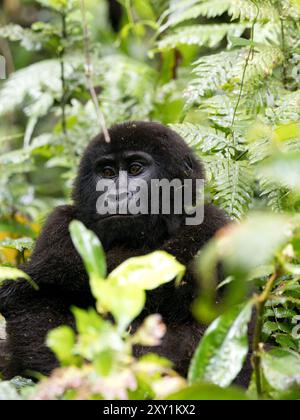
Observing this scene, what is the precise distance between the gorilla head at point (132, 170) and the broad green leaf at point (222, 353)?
1675 mm

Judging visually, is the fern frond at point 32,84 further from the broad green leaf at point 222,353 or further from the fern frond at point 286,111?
the broad green leaf at point 222,353

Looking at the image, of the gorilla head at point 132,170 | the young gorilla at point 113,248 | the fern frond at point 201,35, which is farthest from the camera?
the fern frond at point 201,35

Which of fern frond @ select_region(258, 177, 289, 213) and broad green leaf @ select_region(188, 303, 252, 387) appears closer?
broad green leaf @ select_region(188, 303, 252, 387)

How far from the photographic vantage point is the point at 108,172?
13.5ft

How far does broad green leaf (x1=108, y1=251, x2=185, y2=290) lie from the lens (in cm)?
204

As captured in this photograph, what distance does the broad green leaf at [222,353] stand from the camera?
2115 mm

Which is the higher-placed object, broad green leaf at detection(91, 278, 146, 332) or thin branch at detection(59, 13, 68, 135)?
thin branch at detection(59, 13, 68, 135)

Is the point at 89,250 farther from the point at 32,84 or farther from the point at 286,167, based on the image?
the point at 32,84

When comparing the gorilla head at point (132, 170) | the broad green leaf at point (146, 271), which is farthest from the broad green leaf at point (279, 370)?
the gorilla head at point (132, 170)

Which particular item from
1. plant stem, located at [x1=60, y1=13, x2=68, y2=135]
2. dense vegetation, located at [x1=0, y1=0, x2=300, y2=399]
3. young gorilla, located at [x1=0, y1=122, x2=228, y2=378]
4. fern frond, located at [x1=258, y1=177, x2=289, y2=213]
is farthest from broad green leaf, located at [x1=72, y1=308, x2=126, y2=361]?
plant stem, located at [x1=60, y1=13, x2=68, y2=135]

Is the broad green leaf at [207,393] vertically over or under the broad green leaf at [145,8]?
under

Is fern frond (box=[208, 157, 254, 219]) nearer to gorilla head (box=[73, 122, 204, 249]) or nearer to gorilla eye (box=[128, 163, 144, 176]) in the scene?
gorilla head (box=[73, 122, 204, 249])

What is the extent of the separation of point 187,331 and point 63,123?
3.26 m

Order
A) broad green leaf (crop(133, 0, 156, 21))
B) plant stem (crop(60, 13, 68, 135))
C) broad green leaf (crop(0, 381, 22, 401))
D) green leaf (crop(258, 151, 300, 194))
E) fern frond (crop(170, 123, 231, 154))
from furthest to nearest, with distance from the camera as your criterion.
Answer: broad green leaf (crop(133, 0, 156, 21))
plant stem (crop(60, 13, 68, 135))
fern frond (crop(170, 123, 231, 154))
broad green leaf (crop(0, 381, 22, 401))
green leaf (crop(258, 151, 300, 194))
